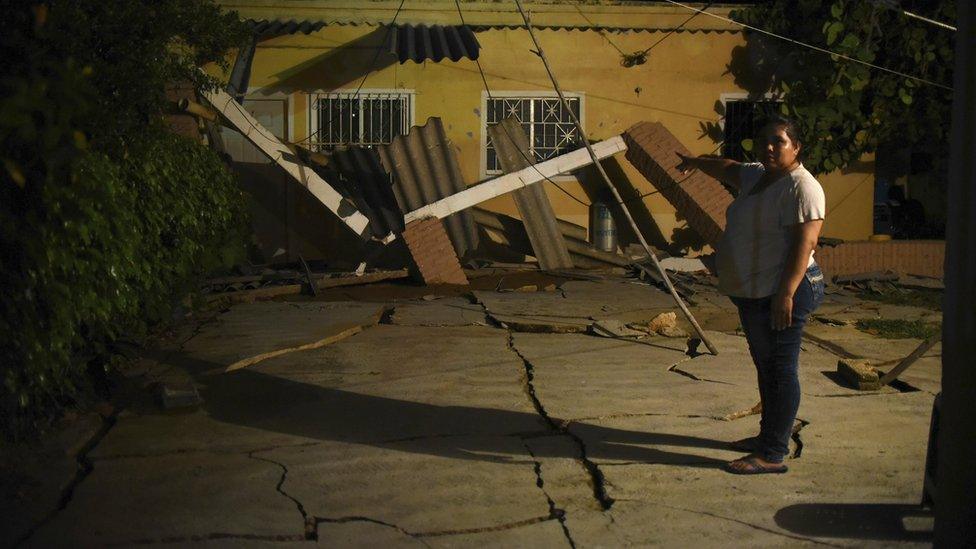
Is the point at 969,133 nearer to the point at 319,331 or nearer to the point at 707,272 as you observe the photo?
the point at 319,331

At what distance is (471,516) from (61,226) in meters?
2.22

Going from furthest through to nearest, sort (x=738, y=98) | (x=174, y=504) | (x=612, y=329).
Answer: (x=738, y=98), (x=612, y=329), (x=174, y=504)

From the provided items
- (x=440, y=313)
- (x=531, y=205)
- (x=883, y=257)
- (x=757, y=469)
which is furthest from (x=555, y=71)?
(x=757, y=469)

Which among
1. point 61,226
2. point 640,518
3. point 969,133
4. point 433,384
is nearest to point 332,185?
point 433,384

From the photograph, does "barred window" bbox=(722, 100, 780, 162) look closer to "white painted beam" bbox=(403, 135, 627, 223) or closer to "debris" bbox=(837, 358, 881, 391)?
"white painted beam" bbox=(403, 135, 627, 223)

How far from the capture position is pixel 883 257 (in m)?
13.2

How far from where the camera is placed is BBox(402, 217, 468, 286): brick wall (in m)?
11.6

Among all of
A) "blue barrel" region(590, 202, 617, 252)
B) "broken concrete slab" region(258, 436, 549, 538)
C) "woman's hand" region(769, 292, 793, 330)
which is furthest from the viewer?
"blue barrel" region(590, 202, 617, 252)

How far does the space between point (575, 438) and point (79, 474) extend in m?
2.52

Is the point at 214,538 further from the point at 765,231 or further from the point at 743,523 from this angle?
the point at 765,231

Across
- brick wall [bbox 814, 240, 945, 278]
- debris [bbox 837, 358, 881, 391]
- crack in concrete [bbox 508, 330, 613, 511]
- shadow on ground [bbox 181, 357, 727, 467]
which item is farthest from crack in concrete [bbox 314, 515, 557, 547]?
brick wall [bbox 814, 240, 945, 278]

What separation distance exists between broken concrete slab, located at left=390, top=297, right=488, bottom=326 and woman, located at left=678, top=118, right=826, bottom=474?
4443 mm

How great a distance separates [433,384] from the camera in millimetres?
6527

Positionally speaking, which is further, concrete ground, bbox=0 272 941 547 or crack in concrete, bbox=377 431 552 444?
crack in concrete, bbox=377 431 552 444
